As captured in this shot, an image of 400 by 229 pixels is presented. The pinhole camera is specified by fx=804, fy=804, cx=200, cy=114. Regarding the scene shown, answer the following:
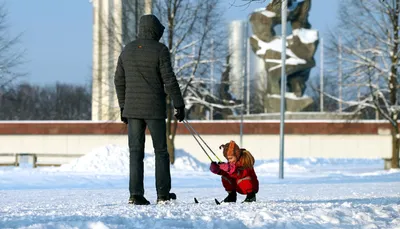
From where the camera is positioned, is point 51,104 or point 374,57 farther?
point 51,104

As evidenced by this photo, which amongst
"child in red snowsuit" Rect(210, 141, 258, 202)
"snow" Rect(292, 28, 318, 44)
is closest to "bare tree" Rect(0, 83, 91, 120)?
"snow" Rect(292, 28, 318, 44)

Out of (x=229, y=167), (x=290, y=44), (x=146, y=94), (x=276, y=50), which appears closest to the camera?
(x=146, y=94)

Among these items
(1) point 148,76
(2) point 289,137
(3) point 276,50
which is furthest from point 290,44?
(1) point 148,76

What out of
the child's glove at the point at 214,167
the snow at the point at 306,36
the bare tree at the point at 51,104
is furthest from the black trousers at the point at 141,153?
the bare tree at the point at 51,104

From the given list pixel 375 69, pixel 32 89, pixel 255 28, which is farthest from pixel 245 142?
pixel 32 89

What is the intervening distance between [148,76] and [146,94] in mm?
192

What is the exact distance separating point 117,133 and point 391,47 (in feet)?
57.7

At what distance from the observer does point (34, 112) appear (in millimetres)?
89875

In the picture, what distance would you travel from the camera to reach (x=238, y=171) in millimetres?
9273

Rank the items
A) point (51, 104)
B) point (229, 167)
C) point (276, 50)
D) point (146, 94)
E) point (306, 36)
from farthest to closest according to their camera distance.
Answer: point (51, 104) → point (276, 50) → point (306, 36) → point (229, 167) → point (146, 94)

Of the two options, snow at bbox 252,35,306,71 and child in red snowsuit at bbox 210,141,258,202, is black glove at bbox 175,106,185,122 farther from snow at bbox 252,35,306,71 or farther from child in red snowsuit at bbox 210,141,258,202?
snow at bbox 252,35,306,71

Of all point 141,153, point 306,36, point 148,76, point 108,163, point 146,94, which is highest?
point 306,36

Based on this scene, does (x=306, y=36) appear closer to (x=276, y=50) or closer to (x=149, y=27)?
(x=276, y=50)

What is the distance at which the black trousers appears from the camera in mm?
8602
